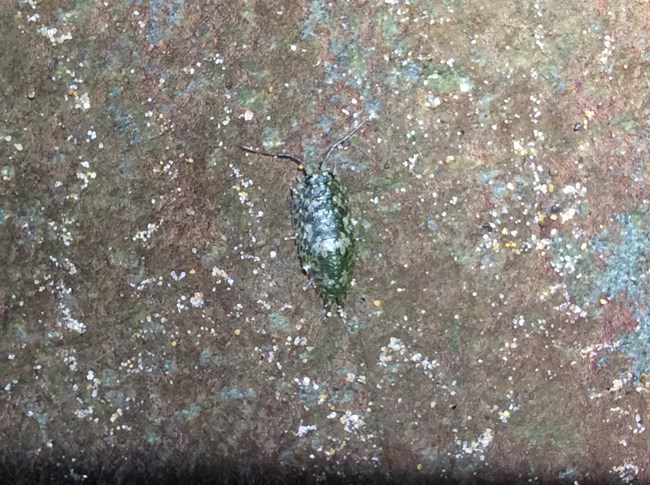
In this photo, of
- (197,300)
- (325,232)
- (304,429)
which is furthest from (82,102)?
(304,429)

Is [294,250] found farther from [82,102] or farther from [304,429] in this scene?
[82,102]

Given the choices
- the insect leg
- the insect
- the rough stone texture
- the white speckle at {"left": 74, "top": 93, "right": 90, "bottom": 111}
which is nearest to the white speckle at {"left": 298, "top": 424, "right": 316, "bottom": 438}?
the rough stone texture

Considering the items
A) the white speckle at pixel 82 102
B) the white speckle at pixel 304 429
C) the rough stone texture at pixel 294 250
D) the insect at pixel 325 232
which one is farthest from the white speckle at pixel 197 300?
the white speckle at pixel 82 102

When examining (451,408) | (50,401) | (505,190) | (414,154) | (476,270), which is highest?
(414,154)

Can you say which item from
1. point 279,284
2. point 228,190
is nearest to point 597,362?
point 279,284

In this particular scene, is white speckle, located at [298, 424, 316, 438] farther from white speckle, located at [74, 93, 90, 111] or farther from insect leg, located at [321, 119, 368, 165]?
white speckle, located at [74, 93, 90, 111]

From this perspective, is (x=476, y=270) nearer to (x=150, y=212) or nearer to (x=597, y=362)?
(x=597, y=362)
